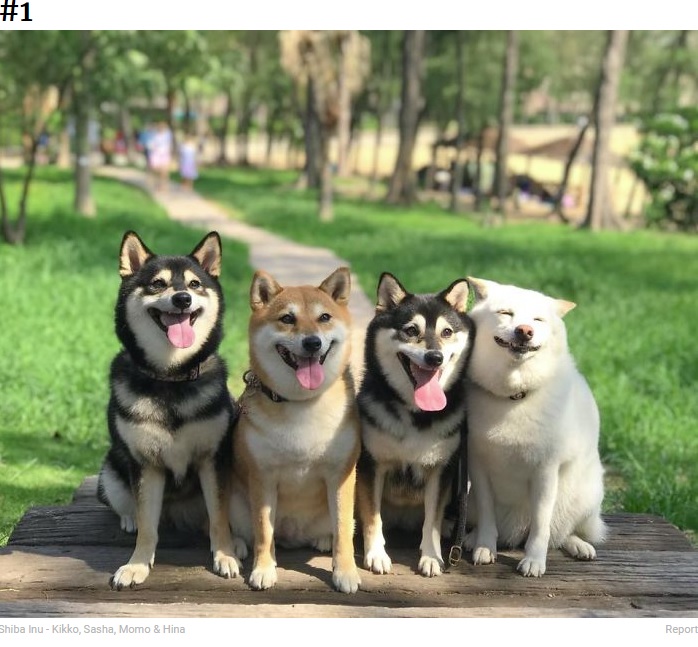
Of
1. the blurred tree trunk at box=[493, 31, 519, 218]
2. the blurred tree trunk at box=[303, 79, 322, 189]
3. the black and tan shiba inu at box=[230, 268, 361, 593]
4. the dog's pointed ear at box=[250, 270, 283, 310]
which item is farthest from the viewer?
the blurred tree trunk at box=[303, 79, 322, 189]

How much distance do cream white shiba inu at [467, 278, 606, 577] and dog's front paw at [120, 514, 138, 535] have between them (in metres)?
1.46

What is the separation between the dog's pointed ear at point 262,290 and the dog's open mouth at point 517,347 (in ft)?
2.86

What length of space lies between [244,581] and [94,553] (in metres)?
0.70

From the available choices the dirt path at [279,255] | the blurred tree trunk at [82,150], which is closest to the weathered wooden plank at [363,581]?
the dirt path at [279,255]

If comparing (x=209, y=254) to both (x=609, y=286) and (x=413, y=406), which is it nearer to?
(x=413, y=406)

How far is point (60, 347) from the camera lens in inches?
296

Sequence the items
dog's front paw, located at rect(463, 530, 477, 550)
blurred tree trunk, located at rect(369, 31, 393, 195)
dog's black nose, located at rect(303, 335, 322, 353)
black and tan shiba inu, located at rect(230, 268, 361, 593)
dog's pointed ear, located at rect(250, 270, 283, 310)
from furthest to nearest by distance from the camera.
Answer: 1. blurred tree trunk, located at rect(369, 31, 393, 195)
2. dog's front paw, located at rect(463, 530, 477, 550)
3. dog's pointed ear, located at rect(250, 270, 283, 310)
4. black and tan shiba inu, located at rect(230, 268, 361, 593)
5. dog's black nose, located at rect(303, 335, 322, 353)

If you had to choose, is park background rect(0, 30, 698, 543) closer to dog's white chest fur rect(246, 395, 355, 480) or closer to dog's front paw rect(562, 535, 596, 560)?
dog's front paw rect(562, 535, 596, 560)

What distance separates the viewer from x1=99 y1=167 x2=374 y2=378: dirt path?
31.0 feet

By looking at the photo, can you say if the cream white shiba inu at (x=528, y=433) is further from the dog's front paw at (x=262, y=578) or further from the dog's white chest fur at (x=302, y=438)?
the dog's front paw at (x=262, y=578)

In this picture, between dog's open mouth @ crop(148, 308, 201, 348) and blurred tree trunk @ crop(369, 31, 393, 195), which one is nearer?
dog's open mouth @ crop(148, 308, 201, 348)

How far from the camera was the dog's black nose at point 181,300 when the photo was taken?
309 cm

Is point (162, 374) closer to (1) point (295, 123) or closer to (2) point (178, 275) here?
(2) point (178, 275)

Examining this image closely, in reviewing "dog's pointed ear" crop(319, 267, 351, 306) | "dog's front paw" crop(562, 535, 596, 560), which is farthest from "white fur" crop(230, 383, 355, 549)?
"dog's front paw" crop(562, 535, 596, 560)
